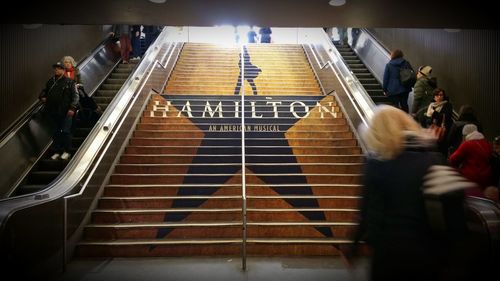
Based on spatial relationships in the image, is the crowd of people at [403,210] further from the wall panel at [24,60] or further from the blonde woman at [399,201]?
the wall panel at [24,60]

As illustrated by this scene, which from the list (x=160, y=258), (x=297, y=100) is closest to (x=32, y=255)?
(x=160, y=258)

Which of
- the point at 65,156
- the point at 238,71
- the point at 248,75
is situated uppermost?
the point at 238,71

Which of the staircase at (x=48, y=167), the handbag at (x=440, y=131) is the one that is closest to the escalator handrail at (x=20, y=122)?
the staircase at (x=48, y=167)

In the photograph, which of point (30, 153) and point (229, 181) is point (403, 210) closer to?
point (229, 181)

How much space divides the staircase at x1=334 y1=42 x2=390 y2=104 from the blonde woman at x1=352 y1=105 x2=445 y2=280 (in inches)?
286

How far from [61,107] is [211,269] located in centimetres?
359

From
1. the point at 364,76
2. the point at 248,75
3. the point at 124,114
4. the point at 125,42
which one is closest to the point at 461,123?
the point at 124,114

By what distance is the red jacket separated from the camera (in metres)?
4.57

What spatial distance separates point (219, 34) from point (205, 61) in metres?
5.96

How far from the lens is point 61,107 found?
6.63m

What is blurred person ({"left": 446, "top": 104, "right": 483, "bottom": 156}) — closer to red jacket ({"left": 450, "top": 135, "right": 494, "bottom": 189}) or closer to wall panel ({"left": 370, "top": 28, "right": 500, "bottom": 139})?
red jacket ({"left": 450, "top": 135, "right": 494, "bottom": 189})

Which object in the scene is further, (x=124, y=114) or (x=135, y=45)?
(x=135, y=45)

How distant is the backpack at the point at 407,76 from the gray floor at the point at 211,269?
425cm

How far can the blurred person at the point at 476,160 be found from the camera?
15.0ft
